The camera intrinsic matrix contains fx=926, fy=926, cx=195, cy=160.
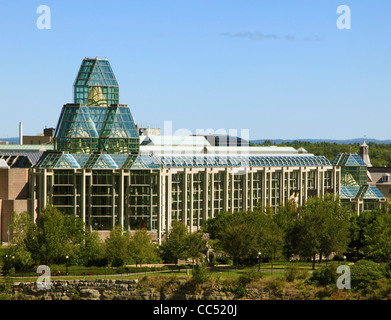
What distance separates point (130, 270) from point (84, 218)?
25.4 metres

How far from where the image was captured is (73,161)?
139 meters

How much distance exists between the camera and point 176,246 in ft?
387

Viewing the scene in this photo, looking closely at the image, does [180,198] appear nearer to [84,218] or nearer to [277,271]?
[84,218]

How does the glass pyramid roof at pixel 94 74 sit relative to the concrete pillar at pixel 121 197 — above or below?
above

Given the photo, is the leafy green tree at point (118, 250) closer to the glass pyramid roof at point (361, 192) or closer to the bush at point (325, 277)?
the bush at point (325, 277)

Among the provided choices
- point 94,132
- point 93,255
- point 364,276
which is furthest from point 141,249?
point 94,132

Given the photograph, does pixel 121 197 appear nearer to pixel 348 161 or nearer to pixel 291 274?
pixel 291 274

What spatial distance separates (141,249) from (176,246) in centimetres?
450

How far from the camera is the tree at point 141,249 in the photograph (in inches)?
4601

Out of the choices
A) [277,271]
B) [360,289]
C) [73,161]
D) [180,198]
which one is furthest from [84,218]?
[360,289]

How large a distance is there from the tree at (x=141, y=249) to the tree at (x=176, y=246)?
1684 millimetres

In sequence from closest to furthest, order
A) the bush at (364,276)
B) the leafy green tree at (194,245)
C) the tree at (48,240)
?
the bush at (364,276) < the tree at (48,240) < the leafy green tree at (194,245)

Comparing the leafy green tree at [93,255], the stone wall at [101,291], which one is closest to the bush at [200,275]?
the stone wall at [101,291]

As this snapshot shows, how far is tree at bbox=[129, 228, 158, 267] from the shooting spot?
117 m
